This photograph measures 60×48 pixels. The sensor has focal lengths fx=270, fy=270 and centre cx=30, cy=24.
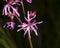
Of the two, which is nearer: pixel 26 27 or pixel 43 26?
pixel 26 27

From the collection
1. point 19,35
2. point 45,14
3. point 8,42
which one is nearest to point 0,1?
point 8,42

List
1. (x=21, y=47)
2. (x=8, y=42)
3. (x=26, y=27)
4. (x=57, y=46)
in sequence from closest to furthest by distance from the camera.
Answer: (x=26, y=27), (x=8, y=42), (x=21, y=47), (x=57, y=46)

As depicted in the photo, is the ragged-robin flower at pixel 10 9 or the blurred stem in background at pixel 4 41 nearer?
the ragged-robin flower at pixel 10 9

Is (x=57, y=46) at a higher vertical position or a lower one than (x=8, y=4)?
lower

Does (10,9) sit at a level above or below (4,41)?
above

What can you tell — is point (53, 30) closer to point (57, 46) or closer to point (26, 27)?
point (57, 46)

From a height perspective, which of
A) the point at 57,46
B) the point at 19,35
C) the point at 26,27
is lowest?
the point at 57,46

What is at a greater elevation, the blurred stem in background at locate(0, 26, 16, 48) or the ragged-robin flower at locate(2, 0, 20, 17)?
the ragged-robin flower at locate(2, 0, 20, 17)

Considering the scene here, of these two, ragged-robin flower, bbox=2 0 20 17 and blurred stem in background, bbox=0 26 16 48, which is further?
blurred stem in background, bbox=0 26 16 48

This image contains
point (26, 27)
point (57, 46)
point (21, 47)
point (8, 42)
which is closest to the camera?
point (26, 27)

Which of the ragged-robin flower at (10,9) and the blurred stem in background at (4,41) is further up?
the ragged-robin flower at (10,9)

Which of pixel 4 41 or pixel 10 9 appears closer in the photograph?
pixel 10 9
